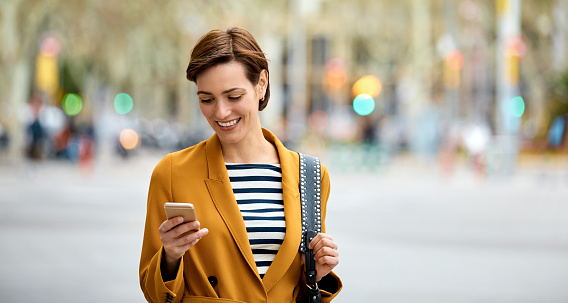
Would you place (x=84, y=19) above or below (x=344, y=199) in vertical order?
above

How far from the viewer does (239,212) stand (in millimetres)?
2807

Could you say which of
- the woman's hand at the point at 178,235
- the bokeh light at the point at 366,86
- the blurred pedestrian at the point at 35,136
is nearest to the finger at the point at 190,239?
the woman's hand at the point at 178,235

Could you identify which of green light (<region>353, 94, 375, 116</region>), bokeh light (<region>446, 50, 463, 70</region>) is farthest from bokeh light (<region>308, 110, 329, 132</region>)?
bokeh light (<region>446, 50, 463, 70</region>)

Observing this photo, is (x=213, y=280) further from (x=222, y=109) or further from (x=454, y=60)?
(x=454, y=60)

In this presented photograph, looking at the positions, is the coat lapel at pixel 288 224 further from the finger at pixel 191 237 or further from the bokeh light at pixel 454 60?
the bokeh light at pixel 454 60

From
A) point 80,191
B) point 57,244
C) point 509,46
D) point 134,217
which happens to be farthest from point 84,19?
point 57,244

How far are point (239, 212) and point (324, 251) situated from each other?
31cm

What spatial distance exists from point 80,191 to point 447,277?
12228mm

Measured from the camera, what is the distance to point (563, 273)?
9.67 meters

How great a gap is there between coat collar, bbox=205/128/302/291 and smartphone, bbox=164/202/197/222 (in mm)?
231

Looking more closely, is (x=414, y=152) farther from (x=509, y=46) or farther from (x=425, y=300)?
(x=425, y=300)

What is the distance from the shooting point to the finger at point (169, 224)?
2.58 meters

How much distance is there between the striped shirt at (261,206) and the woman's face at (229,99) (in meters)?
0.12

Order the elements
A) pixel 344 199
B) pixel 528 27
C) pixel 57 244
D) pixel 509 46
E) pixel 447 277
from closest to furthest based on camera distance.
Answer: pixel 447 277, pixel 57 244, pixel 344 199, pixel 509 46, pixel 528 27
